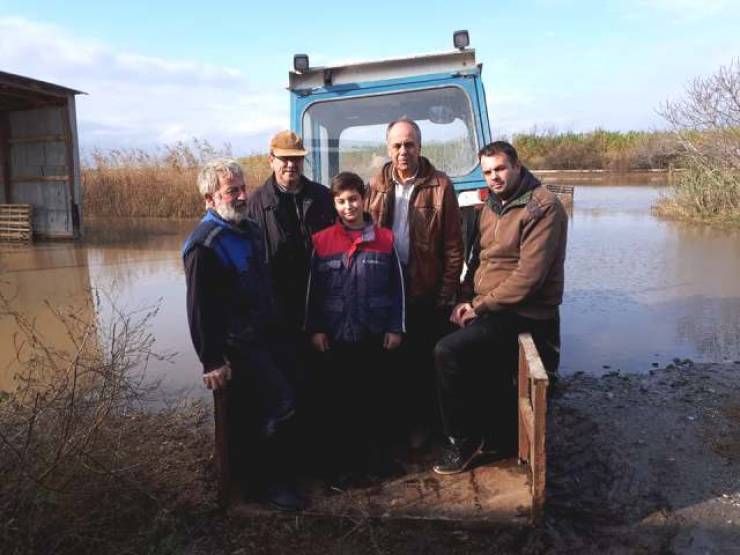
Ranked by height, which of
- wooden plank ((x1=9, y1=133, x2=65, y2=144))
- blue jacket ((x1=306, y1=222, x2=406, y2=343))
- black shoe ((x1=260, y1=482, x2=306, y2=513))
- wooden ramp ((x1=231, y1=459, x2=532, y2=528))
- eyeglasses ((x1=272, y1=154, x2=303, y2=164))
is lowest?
wooden ramp ((x1=231, y1=459, x2=532, y2=528))

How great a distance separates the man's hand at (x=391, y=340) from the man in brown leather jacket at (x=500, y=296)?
22 cm

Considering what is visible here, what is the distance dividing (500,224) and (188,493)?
2.24m

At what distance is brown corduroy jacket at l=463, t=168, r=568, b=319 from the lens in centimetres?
334

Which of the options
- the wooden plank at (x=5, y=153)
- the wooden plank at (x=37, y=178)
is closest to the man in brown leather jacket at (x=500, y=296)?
the wooden plank at (x=37, y=178)

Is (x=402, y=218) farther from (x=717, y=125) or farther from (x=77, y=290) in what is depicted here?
(x=717, y=125)

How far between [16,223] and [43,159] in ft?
5.04

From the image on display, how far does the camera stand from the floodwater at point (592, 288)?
19.5 feet

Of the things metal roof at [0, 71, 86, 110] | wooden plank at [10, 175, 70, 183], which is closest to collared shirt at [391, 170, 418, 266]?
metal roof at [0, 71, 86, 110]

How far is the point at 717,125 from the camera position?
15.7 meters

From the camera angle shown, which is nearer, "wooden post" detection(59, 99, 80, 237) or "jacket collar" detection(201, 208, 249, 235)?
"jacket collar" detection(201, 208, 249, 235)

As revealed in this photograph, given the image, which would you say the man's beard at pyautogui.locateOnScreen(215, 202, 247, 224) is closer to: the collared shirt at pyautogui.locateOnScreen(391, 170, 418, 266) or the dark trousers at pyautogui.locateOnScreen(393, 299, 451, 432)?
the collared shirt at pyautogui.locateOnScreen(391, 170, 418, 266)

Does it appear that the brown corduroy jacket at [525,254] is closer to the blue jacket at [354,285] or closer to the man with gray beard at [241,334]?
the blue jacket at [354,285]

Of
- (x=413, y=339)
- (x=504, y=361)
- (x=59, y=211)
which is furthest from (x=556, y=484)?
(x=59, y=211)

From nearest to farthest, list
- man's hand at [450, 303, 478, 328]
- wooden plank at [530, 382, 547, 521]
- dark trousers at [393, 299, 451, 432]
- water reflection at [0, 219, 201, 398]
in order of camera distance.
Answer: wooden plank at [530, 382, 547, 521]
man's hand at [450, 303, 478, 328]
dark trousers at [393, 299, 451, 432]
water reflection at [0, 219, 201, 398]
